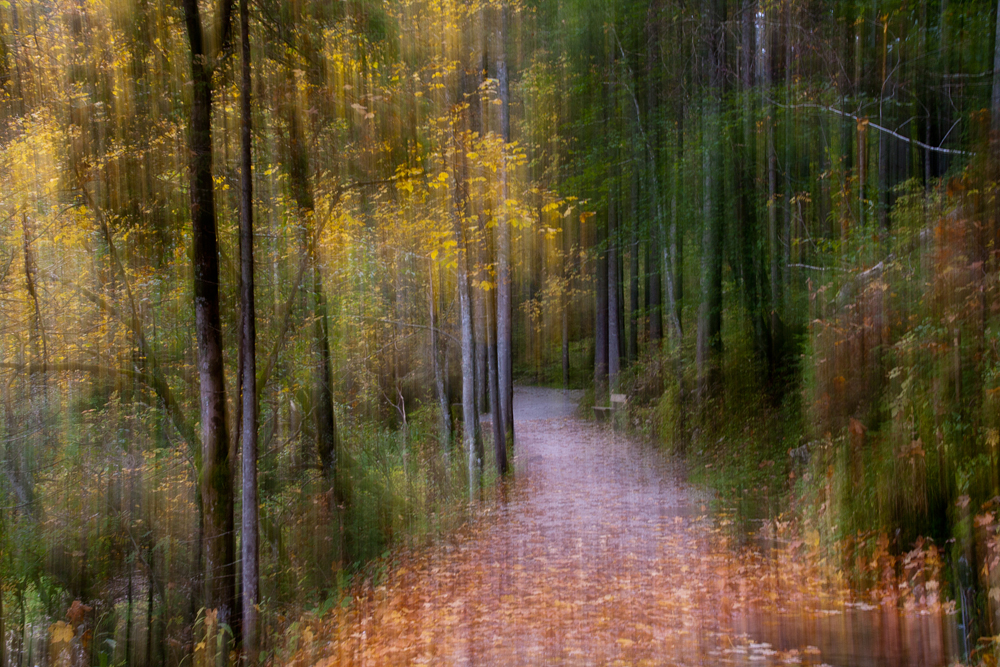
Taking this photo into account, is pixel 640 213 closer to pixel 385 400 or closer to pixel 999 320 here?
pixel 385 400

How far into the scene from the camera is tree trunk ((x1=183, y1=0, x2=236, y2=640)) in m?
6.18

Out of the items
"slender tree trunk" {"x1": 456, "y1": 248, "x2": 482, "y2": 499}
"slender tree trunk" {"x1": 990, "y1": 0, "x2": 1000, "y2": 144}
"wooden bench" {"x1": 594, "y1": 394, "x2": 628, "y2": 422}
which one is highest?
"slender tree trunk" {"x1": 990, "y1": 0, "x2": 1000, "y2": 144}

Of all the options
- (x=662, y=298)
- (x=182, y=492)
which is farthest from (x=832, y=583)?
(x=662, y=298)

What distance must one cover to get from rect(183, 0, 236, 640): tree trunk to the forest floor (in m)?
1.06

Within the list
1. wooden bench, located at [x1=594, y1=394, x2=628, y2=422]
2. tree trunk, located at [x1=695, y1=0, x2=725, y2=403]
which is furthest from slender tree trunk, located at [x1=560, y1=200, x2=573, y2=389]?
tree trunk, located at [x1=695, y1=0, x2=725, y2=403]

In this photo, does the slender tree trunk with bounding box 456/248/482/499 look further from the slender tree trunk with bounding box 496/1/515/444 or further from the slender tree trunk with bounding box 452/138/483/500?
the slender tree trunk with bounding box 496/1/515/444

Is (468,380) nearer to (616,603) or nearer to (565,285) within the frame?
(616,603)

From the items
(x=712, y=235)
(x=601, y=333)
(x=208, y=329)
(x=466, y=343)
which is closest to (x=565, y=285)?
(x=601, y=333)

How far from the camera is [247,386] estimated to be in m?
6.01

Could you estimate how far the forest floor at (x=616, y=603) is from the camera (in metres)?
4.52

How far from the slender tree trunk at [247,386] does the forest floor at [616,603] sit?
2.25 ft

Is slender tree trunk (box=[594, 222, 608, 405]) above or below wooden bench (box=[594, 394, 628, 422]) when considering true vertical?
above

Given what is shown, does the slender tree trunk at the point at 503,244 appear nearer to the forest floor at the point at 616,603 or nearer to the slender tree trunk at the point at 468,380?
the slender tree trunk at the point at 468,380

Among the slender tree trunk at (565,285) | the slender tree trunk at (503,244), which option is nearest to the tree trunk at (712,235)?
the slender tree trunk at (503,244)
